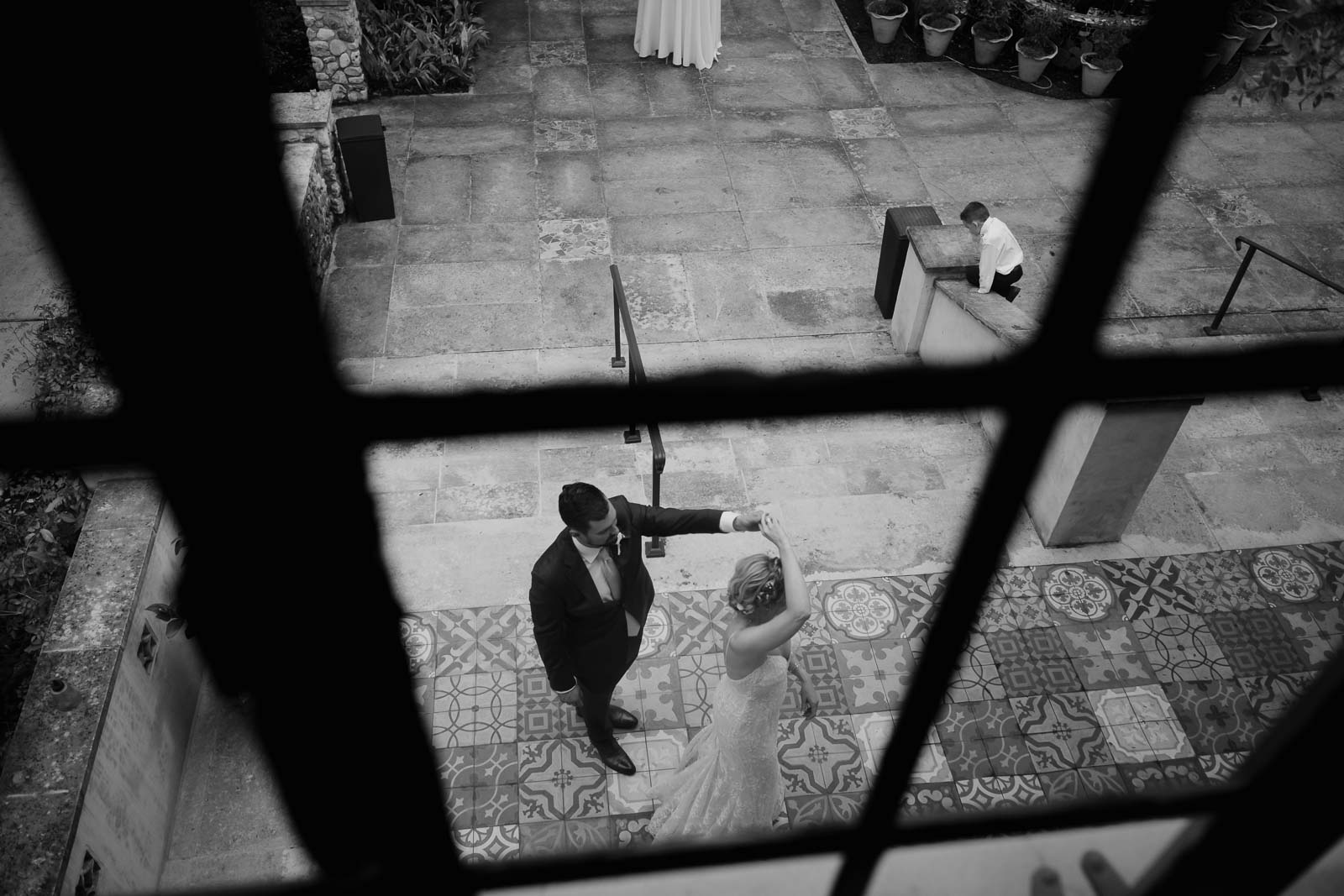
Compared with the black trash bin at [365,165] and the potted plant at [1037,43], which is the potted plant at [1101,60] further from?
the black trash bin at [365,165]

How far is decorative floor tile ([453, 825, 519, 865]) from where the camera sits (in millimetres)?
4637

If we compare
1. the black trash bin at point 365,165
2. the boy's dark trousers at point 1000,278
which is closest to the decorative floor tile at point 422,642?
the boy's dark trousers at point 1000,278

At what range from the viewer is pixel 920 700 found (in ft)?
3.94

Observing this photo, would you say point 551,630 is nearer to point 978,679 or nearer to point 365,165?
point 978,679

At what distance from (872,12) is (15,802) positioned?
10.6 metres

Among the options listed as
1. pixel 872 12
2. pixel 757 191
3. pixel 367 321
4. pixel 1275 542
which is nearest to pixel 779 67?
pixel 872 12

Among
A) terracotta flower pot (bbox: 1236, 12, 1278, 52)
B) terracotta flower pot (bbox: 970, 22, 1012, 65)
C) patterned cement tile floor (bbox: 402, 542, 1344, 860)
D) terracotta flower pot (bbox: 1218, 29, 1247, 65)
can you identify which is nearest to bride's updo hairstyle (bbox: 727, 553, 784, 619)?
patterned cement tile floor (bbox: 402, 542, 1344, 860)

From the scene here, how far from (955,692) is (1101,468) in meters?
1.47

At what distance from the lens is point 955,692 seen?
5.25 metres

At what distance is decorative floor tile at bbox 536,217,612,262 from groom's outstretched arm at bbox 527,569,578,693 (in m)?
4.58

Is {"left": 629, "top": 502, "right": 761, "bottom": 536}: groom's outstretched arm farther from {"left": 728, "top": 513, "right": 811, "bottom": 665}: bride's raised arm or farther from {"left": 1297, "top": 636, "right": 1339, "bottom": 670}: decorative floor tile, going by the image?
{"left": 1297, "top": 636, "right": 1339, "bottom": 670}: decorative floor tile

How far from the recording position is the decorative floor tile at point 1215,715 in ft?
16.7

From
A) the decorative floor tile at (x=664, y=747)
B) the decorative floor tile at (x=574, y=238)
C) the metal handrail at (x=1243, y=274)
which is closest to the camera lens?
the decorative floor tile at (x=664, y=747)

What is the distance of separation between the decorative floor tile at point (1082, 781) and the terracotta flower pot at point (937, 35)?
328 inches
